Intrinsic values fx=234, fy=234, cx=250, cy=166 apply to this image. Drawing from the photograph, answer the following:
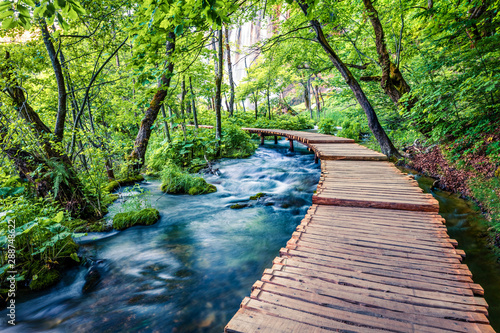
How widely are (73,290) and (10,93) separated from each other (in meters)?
3.81

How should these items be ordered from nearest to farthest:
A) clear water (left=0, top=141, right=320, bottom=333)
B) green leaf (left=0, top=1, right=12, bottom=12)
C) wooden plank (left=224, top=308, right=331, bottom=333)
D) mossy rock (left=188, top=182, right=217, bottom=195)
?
1. green leaf (left=0, top=1, right=12, bottom=12)
2. wooden plank (left=224, top=308, right=331, bottom=333)
3. clear water (left=0, top=141, right=320, bottom=333)
4. mossy rock (left=188, top=182, right=217, bottom=195)

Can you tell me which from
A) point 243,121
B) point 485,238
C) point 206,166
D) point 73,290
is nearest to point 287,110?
point 243,121

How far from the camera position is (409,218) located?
337 centimetres

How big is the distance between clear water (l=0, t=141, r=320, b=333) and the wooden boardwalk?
156cm

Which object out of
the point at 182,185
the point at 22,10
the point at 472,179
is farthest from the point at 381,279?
the point at 182,185

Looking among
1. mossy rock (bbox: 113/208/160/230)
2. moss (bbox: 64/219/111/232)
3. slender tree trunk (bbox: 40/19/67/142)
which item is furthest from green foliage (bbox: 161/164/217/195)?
slender tree trunk (bbox: 40/19/67/142)

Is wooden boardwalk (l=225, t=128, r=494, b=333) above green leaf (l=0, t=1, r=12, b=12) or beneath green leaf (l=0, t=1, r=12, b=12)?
beneath

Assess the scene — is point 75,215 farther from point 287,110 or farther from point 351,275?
point 287,110

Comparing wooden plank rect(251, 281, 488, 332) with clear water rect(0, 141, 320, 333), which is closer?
wooden plank rect(251, 281, 488, 332)

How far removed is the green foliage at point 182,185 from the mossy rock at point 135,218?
72.1 inches

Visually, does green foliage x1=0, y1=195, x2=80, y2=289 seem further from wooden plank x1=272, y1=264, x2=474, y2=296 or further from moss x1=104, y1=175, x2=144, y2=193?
moss x1=104, y1=175, x2=144, y2=193

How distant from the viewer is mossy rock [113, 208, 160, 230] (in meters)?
5.35

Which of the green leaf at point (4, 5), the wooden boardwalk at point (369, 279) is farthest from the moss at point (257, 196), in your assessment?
the green leaf at point (4, 5)

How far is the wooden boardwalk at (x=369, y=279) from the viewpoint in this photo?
5.68 ft
